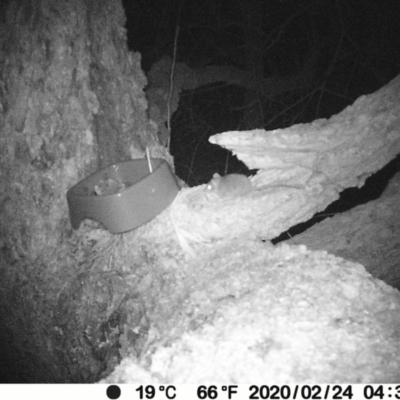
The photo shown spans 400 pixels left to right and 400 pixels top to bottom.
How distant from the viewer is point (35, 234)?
1.58 metres

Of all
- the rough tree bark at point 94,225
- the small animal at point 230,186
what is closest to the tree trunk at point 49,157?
the rough tree bark at point 94,225

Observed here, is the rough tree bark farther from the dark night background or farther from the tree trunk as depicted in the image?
the dark night background

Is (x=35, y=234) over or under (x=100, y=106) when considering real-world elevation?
under

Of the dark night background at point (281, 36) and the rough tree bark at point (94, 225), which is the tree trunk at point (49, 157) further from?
the dark night background at point (281, 36)

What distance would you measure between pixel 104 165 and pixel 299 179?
1011 millimetres

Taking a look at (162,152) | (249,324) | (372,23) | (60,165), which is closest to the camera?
(249,324)

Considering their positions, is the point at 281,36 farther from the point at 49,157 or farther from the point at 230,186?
the point at 49,157

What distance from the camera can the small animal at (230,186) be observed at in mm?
1578

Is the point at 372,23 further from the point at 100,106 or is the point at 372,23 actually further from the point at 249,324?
the point at 249,324

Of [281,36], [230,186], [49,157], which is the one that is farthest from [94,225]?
[281,36]

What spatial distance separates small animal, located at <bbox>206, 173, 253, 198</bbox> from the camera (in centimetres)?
158

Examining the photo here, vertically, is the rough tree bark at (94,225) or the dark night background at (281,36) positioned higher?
the dark night background at (281,36)

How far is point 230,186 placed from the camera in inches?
62.4

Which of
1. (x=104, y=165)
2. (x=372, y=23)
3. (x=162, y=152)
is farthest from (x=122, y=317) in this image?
(x=372, y=23)
